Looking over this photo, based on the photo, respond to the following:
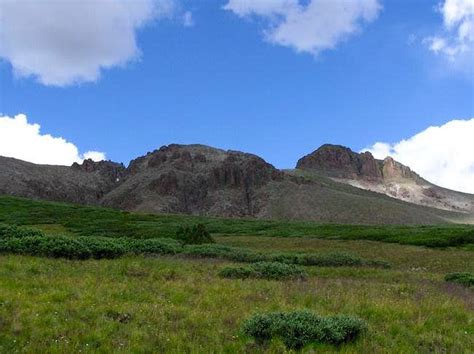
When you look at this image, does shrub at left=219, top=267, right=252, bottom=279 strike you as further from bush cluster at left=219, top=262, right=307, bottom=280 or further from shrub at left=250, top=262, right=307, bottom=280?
shrub at left=250, top=262, right=307, bottom=280

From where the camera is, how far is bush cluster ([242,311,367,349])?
10578mm

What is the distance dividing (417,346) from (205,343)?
4444mm

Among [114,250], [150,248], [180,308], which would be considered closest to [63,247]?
[114,250]

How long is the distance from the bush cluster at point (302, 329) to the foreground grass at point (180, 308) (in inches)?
11.0

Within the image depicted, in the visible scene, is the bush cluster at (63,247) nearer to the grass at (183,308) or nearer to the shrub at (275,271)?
the grass at (183,308)

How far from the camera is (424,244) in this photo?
193 feet

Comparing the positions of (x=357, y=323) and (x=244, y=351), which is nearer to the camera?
(x=244, y=351)

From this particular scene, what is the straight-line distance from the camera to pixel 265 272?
2122 cm

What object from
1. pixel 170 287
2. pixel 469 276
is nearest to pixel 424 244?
pixel 469 276

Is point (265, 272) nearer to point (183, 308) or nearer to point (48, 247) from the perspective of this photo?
point (183, 308)

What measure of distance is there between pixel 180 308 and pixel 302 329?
3.44 m

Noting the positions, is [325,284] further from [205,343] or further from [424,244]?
[424,244]

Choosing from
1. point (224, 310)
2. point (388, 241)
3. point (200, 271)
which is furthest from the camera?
point (388, 241)

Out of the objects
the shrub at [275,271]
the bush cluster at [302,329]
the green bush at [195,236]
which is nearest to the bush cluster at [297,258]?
the shrub at [275,271]
